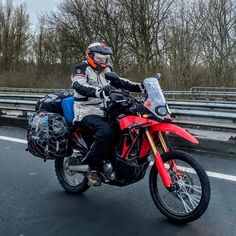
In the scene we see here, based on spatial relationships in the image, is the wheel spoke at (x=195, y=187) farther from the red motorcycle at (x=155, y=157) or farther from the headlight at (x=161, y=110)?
the headlight at (x=161, y=110)

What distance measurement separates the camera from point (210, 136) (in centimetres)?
789

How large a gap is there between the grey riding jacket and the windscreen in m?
0.43

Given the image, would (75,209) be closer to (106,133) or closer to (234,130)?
(106,133)

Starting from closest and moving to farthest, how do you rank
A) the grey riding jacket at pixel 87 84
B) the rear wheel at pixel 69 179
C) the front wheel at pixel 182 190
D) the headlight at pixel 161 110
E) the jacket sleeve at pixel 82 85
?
the front wheel at pixel 182 190 → the headlight at pixel 161 110 → the jacket sleeve at pixel 82 85 → the grey riding jacket at pixel 87 84 → the rear wheel at pixel 69 179

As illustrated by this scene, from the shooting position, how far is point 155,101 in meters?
4.31

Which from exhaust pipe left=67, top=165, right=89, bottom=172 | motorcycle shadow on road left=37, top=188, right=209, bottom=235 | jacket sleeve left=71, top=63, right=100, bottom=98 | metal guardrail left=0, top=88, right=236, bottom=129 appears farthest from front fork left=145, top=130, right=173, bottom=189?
metal guardrail left=0, top=88, right=236, bottom=129

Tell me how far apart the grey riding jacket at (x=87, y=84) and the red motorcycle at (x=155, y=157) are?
0.25 meters

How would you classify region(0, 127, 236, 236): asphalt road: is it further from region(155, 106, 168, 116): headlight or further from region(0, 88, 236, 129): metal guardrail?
region(0, 88, 236, 129): metal guardrail

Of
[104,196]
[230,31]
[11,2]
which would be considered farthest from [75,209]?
[11,2]

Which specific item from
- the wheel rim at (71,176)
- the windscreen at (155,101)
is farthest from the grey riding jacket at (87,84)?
the wheel rim at (71,176)

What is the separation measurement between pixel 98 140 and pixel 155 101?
0.76 m

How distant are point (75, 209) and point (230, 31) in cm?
2908

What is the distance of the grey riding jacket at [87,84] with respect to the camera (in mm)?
4801

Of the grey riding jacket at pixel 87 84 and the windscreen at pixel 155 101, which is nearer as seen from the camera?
the windscreen at pixel 155 101
